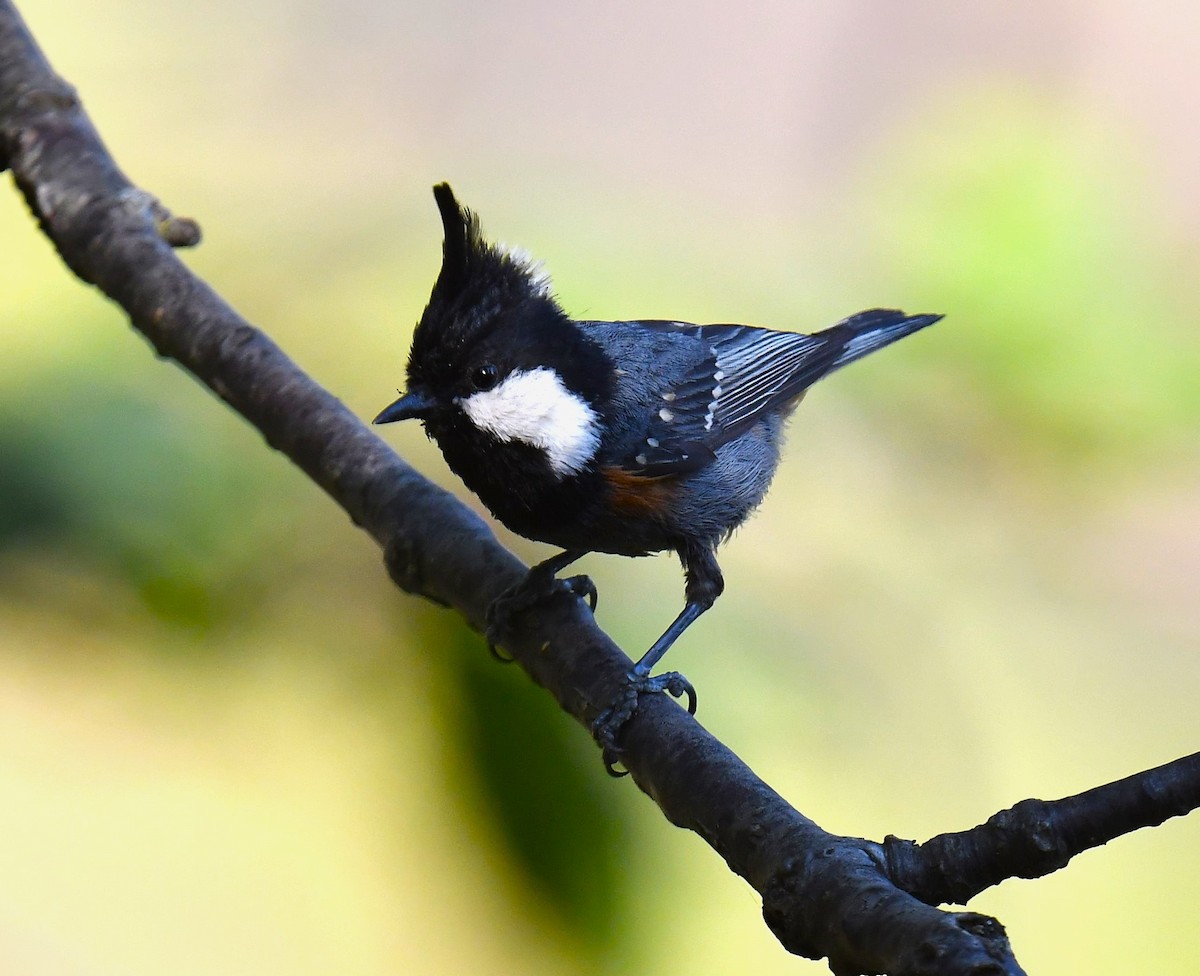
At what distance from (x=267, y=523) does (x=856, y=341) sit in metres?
1.37

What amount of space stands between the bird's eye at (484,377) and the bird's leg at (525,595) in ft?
1.15

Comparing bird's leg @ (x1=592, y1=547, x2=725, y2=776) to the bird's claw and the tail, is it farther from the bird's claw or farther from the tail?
the tail

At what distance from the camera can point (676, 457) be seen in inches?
93.5

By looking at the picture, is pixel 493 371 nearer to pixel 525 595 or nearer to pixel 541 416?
pixel 541 416

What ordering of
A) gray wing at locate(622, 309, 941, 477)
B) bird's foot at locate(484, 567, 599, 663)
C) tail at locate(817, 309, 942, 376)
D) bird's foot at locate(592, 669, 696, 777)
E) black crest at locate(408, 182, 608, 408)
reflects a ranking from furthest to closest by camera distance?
tail at locate(817, 309, 942, 376) → gray wing at locate(622, 309, 941, 477) → black crest at locate(408, 182, 608, 408) → bird's foot at locate(484, 567, 599, 663) → bird's foot at locate(592, 669, 696, 777)

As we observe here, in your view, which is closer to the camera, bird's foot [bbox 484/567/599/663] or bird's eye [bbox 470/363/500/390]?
bird's foot [bbox 484/567/599/663]

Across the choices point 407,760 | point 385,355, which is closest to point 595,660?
point 407,760

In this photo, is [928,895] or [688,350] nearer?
[928,895]

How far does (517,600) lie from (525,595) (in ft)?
0.07

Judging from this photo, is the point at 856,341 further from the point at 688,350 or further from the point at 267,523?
the point at 267,523

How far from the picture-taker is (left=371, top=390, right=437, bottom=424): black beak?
2.07 metres

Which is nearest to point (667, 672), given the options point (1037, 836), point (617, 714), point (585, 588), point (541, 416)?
point (617, 714)

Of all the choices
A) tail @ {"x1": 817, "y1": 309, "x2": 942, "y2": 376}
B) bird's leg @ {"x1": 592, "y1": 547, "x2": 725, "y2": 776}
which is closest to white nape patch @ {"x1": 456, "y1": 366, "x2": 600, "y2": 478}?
bird's leg @ {"x1": 592, "y1": 547, "x2": 725, "y2": 776}

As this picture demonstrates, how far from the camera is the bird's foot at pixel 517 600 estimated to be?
1991mm
